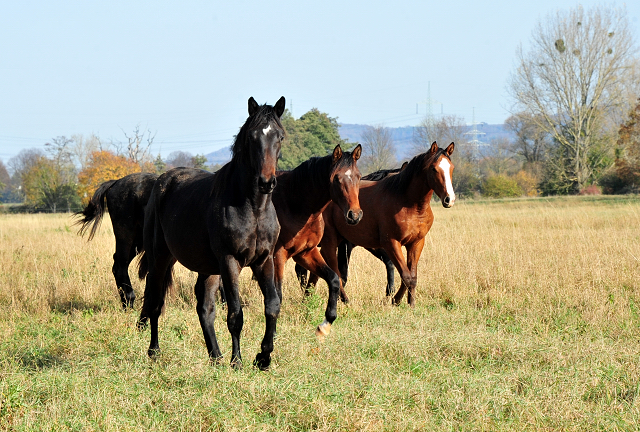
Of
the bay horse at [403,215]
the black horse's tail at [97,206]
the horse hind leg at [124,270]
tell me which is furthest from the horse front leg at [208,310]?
the black horse's tail at [97,206]

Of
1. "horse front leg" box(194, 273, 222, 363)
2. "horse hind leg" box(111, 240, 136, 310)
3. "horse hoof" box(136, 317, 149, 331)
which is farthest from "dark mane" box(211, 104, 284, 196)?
"horse hind leg" box(111, 240, 136, 310)

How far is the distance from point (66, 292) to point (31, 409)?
4582 millimetres

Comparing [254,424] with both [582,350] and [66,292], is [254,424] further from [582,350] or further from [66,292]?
[66,292]

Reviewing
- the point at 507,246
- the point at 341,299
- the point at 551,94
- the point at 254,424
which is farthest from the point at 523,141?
the point at 254,424

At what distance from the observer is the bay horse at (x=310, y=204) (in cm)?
632

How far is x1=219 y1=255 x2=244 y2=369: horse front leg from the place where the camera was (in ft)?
14.8

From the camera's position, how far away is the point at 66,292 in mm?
7922

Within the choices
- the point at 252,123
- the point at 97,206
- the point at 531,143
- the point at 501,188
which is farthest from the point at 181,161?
the point at 252,123

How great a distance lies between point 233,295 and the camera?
4.61m

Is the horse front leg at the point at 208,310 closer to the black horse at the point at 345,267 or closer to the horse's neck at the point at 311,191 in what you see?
the horse's neck at the point at 311,191

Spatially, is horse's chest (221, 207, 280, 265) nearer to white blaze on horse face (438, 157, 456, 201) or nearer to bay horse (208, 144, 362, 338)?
bay horse (208, 144, 362, 338)

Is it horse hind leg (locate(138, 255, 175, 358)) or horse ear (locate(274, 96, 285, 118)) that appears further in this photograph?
horse hind leg (locate(138, 255, 175, 358))

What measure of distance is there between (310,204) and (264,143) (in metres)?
2.32

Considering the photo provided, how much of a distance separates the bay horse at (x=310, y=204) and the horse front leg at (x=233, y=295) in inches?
64.1
